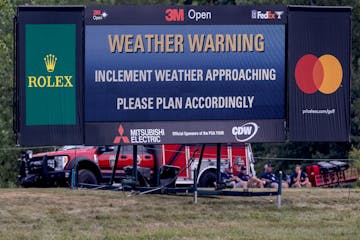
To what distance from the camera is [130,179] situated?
24.0 metres

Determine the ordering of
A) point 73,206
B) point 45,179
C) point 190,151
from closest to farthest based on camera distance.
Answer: point 73,206 → point 45,179 → point 190,151

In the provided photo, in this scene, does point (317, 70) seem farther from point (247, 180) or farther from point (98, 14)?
point (247, 180)

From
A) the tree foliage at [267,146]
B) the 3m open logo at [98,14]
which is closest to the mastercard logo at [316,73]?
the 3m open logo at [98,14]

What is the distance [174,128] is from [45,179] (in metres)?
9.23

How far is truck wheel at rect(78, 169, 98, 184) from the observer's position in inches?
1157

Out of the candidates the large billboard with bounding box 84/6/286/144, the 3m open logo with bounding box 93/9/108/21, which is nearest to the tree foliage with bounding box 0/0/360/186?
the large billboard with bounding box 84/6/286/144

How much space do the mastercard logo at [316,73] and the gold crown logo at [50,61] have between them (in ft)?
15.5

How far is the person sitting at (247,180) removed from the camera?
1177 inches

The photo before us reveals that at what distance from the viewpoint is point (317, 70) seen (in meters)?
23.2

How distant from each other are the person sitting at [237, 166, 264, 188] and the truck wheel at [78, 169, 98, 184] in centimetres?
385

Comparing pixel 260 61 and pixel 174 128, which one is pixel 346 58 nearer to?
pixel 260 61

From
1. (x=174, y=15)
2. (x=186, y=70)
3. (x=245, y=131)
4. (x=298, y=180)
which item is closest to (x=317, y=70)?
(x=245, y=131)

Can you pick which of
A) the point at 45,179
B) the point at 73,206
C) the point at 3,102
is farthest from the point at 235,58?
the point at 3,102

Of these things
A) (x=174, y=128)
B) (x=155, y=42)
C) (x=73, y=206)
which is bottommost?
(x=73, y=206)
